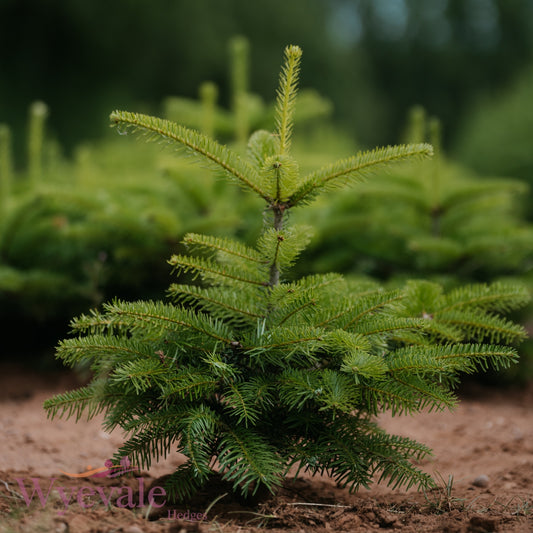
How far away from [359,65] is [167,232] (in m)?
14.9

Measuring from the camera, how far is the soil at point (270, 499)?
4.25 ft

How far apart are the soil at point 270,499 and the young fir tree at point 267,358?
8 centimetres

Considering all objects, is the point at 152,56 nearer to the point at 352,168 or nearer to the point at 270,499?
the point at 352,168

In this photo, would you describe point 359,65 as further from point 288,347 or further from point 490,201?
point 288,347

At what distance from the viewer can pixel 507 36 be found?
67.2ft

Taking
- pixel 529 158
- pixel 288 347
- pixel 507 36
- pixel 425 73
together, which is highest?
pixel 507 36

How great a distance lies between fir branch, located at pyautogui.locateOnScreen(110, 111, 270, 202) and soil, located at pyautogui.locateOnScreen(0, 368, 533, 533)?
0.82 m

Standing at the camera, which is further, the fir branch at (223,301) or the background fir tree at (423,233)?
the background fir tree at (423,233)

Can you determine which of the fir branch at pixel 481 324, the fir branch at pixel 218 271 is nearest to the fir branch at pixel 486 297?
the fir branch at pixel 481 324

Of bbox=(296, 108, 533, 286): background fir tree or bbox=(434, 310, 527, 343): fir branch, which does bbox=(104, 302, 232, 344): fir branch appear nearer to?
bbox=(434, 310, 527, 343): fir branch

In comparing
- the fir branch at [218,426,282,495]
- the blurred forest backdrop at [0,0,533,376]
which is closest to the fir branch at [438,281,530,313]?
the fir branch at [218,426,282,495]

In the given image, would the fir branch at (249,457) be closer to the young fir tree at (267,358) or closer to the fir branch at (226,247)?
the young fir tree at (267,358)

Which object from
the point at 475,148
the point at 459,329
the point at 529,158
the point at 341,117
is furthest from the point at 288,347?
the point at 341,117

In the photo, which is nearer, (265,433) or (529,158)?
(265,433)
